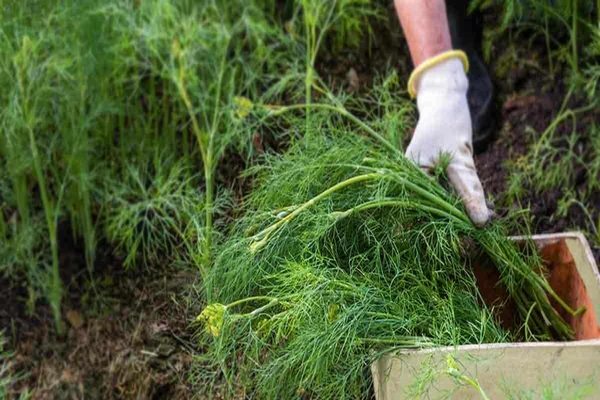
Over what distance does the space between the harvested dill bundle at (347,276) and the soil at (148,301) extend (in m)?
0.49

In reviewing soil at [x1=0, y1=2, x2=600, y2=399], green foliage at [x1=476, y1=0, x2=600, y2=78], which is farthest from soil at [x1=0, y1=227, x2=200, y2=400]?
green foliage at [x1=476, y1=0, x2=600, y2=78]

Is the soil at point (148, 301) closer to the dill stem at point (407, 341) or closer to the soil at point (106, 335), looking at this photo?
the soil at point (106, 335)

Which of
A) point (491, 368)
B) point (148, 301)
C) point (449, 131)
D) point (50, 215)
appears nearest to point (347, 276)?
point (491, 368)

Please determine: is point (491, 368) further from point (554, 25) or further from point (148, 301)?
point (554, 25)

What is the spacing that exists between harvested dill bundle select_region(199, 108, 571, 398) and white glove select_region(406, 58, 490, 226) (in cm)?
6

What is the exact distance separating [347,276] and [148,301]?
3.47 ft

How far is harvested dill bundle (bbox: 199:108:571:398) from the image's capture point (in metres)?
1.62

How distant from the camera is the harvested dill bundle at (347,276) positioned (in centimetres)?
162

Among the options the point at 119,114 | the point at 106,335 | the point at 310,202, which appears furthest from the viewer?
the point at 119,114

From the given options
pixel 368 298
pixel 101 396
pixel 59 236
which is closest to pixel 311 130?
pixel 368 298

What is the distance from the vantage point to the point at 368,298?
1.65m

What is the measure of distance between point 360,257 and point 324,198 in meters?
0.13

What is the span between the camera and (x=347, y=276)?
1685 millimetres

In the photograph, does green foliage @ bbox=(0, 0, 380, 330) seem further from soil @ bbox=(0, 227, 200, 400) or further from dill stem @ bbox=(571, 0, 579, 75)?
dill stem @ bbox=(571, 0, 579, 75)
